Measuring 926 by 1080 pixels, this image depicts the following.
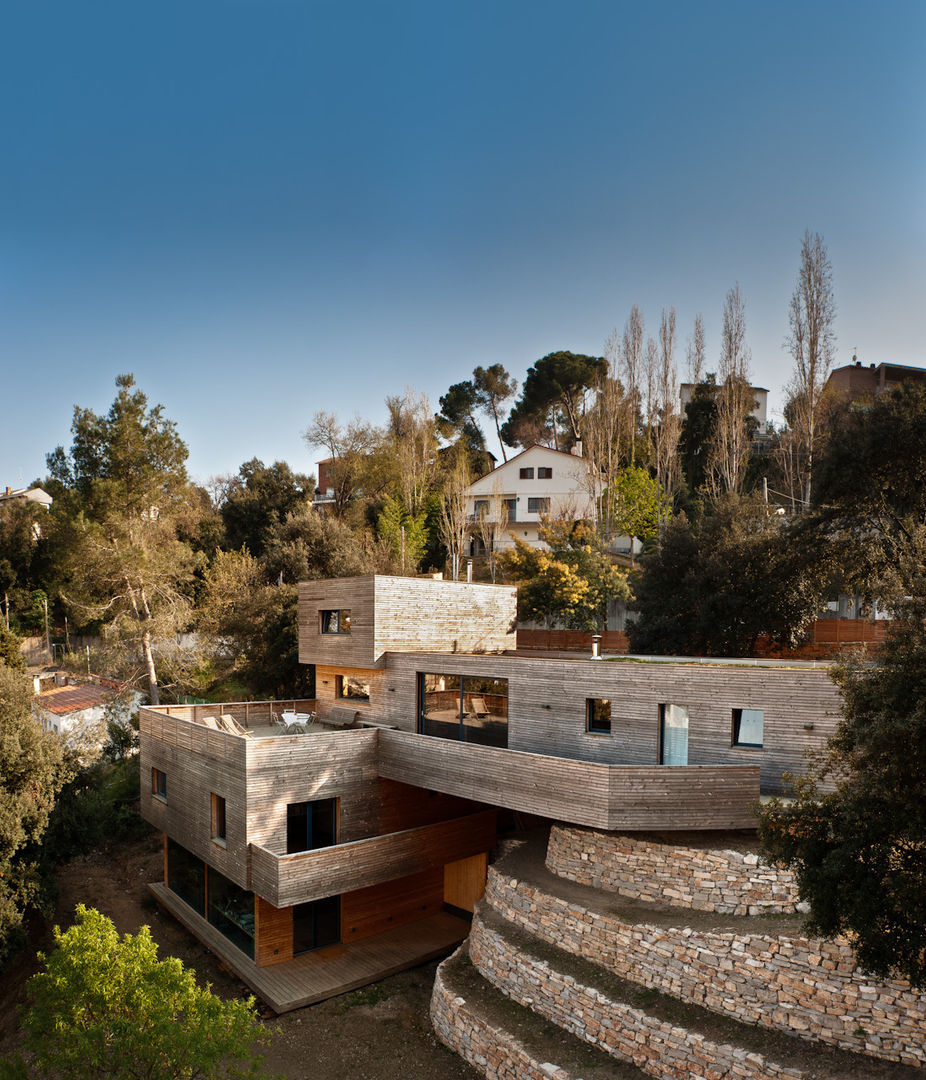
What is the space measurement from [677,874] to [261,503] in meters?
36.7

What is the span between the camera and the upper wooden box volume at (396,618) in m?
16.9

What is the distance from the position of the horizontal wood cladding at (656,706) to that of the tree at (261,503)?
98.7ft

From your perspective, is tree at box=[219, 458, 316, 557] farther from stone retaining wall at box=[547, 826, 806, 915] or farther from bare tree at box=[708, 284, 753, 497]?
stone retaining wall at box=[547, 826, 806, 915]

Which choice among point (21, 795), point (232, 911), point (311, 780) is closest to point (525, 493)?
point (311, 780)

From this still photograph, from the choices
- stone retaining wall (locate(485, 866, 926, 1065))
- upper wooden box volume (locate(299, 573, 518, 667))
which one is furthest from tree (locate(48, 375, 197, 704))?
stone retaining wall (locate(485, 866, 926, 1065))

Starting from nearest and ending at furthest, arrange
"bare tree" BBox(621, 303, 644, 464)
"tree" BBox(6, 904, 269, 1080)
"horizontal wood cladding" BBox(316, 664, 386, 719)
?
"tree" BBox(6, 904, 269, 1080) < "horizontal wood cladding" BBox(316, 664, 386, 719) < "bare tree" BBox(621, 303, 644, 464)

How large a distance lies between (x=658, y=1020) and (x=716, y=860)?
2529 mm

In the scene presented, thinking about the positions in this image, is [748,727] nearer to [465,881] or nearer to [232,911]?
[465,881]

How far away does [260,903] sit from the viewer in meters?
14.3

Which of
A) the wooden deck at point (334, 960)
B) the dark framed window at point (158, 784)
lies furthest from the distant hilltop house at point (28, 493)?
the wooden deck at point (334, 960)

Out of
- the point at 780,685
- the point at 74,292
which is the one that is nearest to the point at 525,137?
the point at 74,292

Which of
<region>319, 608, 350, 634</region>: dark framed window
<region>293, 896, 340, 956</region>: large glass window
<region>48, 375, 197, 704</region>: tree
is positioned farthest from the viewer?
<region>48, 375, 197, 704</region>: tree

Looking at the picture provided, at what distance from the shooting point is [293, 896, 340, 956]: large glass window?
14.9 metres

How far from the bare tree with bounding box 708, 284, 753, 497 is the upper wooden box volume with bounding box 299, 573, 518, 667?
17812 millimetres
